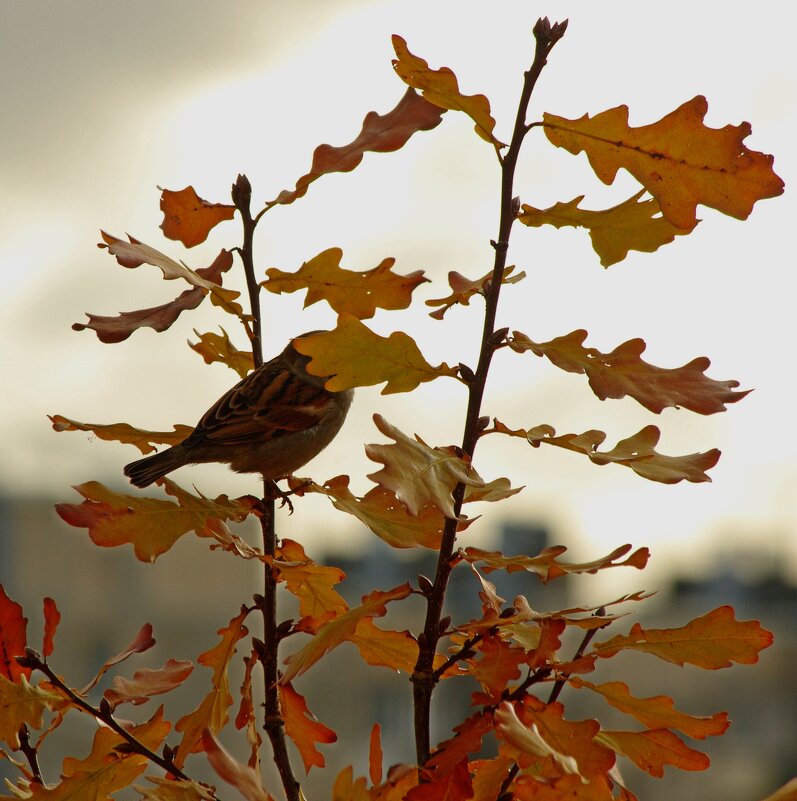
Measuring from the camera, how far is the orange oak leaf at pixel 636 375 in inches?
77.4

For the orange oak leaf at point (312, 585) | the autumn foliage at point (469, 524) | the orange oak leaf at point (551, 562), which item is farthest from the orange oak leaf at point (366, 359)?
the orange oak leaf at point (312, 585)

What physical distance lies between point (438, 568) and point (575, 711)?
101 feet

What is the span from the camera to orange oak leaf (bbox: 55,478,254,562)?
1.99 metres

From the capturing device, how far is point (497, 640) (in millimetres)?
1933

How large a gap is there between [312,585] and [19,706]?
58 cm

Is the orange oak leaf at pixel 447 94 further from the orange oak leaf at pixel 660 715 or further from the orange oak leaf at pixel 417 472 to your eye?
the orange oak leaf at pixel 660 715

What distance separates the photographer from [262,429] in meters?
3.95

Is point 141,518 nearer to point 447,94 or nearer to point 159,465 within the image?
point 447,94

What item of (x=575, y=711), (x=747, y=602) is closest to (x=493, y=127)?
(x=575, y=711)

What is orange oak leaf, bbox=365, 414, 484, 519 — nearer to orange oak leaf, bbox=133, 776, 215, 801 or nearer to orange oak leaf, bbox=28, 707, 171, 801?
orange oak leaf, bbox=133, 776, 215, 801

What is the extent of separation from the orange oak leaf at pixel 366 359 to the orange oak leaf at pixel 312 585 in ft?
1.33

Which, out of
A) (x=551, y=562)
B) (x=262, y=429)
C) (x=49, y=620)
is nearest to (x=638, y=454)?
(x=551, y=562)

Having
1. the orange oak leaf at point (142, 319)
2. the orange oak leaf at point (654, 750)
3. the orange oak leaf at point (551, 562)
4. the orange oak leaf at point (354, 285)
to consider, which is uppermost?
the orange oak leaf at point (142, 319)

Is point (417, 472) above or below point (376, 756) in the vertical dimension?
above
